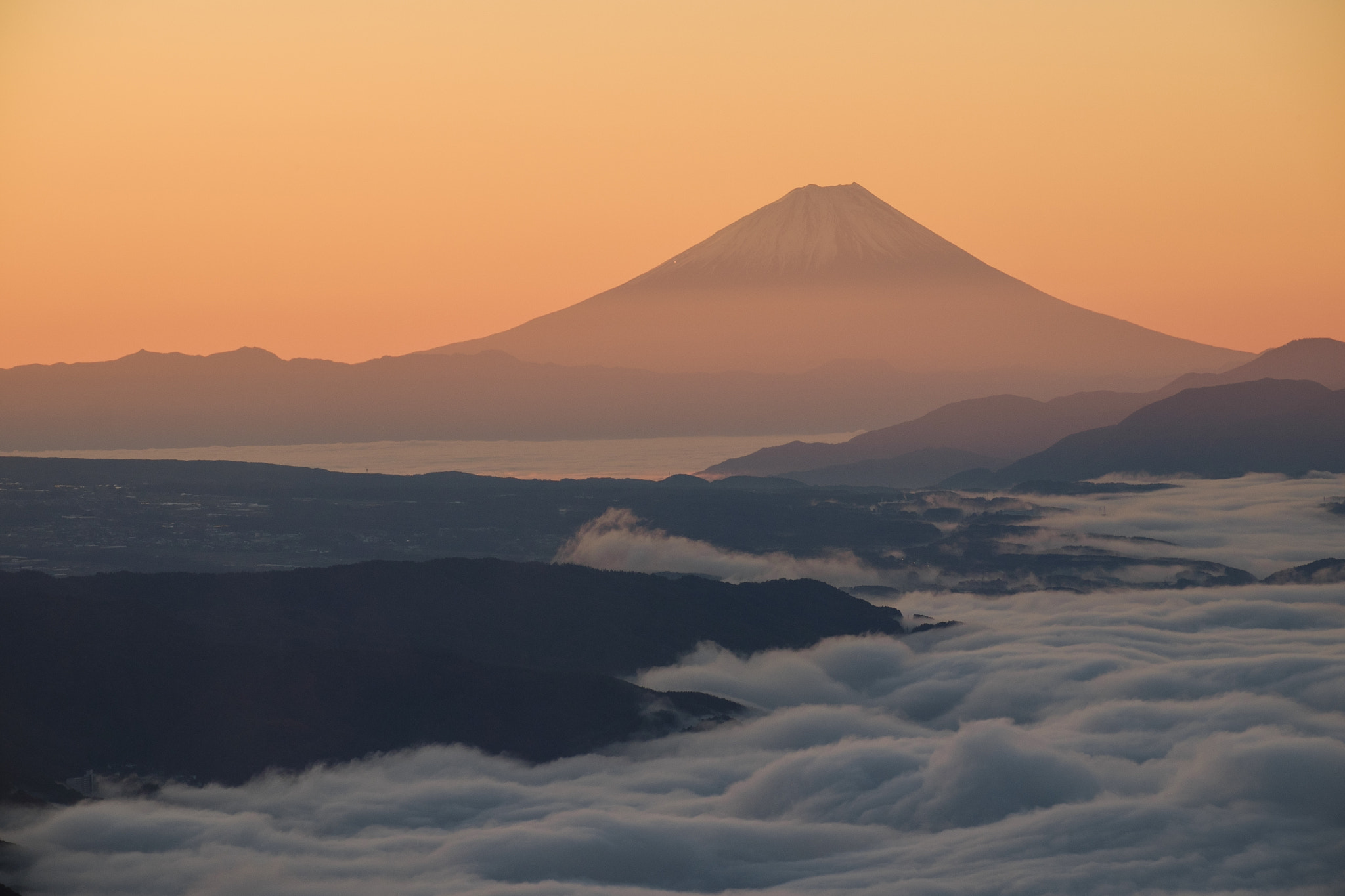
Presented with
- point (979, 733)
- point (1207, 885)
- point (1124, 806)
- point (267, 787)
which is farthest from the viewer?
point (979, 733)

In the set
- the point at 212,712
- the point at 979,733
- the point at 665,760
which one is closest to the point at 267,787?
the point at 212,712

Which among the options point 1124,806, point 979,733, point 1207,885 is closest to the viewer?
point 1207,885

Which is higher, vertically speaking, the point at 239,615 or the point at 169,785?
the point at 239,615

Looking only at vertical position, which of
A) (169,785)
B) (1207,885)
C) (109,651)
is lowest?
(1207,885)

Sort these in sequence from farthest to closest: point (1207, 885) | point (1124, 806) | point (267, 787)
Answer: point (1124, 806) → point (267, 787) → point (1207, 885)

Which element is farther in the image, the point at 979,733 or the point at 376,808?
the point at 979,733

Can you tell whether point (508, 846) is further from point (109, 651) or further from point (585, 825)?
point (109, 651)

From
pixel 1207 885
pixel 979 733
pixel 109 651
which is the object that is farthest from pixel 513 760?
pixel 1207 885

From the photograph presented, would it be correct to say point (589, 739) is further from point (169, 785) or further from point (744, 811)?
point (169, 785)

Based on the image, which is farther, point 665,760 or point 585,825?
point 665,760
